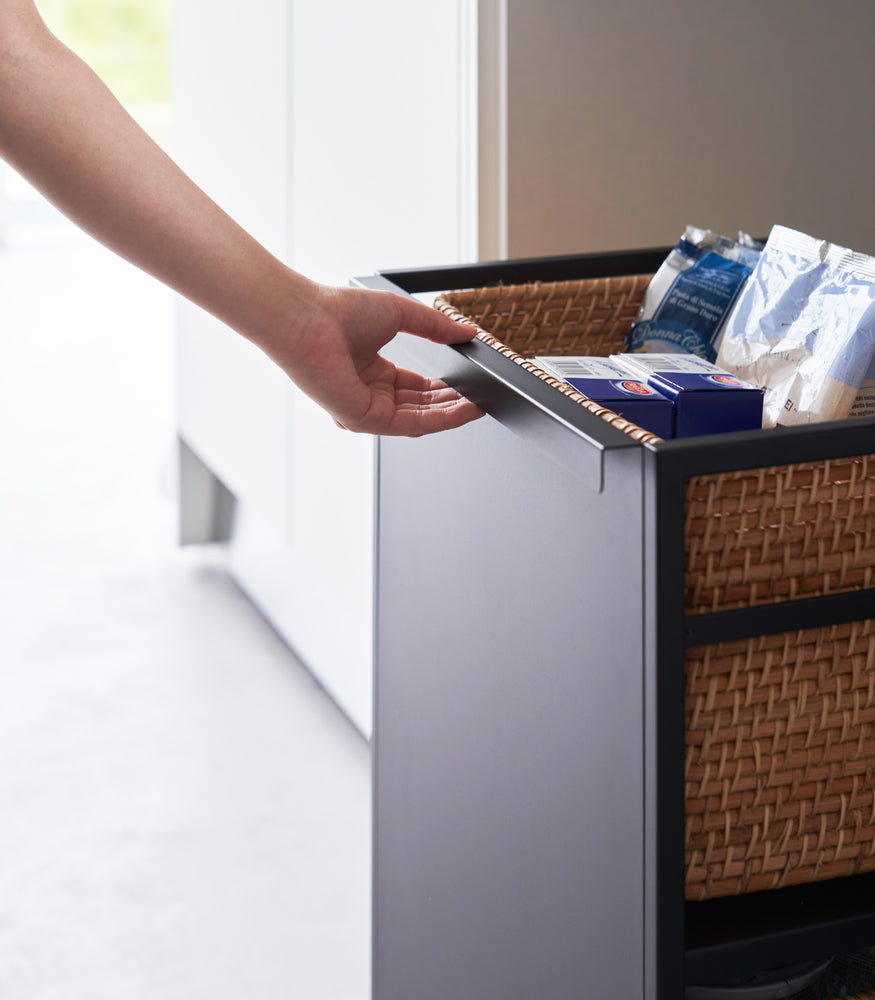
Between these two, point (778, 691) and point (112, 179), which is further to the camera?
point (112, 179)

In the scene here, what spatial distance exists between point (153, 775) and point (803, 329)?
1.47 meters

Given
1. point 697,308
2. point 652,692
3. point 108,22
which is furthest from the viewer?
point 108,22

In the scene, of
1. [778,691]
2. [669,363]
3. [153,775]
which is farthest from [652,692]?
[153,775]

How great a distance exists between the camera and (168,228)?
2.93 ft

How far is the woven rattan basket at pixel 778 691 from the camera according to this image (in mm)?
729

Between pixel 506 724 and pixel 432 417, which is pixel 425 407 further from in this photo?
pixel 506 724

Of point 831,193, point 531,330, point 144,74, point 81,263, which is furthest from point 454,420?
point 144,74

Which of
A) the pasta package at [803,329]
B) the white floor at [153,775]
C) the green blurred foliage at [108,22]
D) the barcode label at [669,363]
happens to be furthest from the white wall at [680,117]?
the green blurred foliage at [108,22]

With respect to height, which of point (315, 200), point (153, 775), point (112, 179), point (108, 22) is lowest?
point (153, 775)

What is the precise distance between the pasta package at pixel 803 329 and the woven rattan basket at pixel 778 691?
0.20 meters

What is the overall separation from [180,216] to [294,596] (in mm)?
1630

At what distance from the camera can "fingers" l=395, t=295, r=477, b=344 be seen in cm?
94

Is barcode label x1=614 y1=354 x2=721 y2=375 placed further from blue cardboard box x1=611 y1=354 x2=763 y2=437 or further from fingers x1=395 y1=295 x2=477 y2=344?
fingers x1=395 y1=295 x2=477 y2=344

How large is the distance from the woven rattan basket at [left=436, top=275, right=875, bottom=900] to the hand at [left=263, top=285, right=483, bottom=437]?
16 cm
